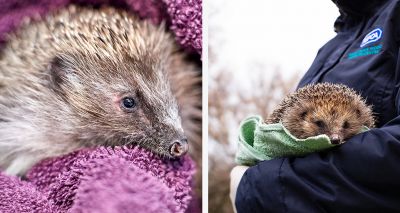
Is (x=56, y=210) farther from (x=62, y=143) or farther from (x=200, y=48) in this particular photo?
(x=200, y=48)

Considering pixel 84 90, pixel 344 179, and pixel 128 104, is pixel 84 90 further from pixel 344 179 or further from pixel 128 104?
pixel 344 179

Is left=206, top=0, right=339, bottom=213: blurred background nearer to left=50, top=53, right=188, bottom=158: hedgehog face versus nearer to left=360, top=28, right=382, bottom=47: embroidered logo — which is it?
left=360, top=28, right=382, bottom=47: embroidered logo

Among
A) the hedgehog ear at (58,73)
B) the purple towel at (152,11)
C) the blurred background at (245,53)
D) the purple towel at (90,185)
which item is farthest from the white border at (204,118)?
the blurred background at (245,53)

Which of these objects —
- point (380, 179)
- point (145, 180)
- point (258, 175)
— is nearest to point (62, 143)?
point (145, 180)

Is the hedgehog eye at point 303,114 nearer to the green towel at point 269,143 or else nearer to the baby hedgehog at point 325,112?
the baby hedgehog at point 325,112

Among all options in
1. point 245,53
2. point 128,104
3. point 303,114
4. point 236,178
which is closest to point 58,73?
point 128,104

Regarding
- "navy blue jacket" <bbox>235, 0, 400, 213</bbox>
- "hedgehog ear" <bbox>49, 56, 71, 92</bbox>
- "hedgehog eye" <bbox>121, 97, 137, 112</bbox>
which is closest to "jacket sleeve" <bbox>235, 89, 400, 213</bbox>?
"navy blue jacket" <bbox>235, 0, 400, 213</bbox>

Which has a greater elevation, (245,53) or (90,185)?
(245,53)
